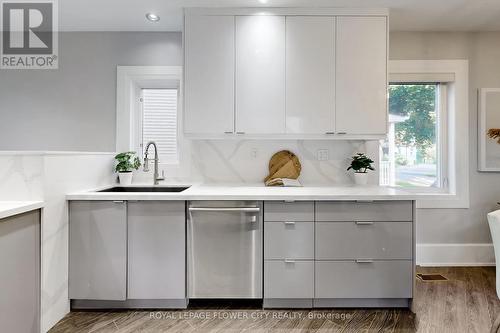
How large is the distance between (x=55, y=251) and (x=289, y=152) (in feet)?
6.82

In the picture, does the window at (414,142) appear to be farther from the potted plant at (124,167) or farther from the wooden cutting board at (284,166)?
the potted plant at (124,167)

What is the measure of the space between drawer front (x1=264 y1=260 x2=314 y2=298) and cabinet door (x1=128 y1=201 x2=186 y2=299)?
0.63m

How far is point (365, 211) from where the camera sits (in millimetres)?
2182

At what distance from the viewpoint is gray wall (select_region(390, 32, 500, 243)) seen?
311 centimetres

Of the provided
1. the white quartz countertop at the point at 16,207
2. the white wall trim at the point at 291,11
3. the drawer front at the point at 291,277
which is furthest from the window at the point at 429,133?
the white quartz countertop at the point at 16,207

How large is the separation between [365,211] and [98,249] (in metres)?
1.95

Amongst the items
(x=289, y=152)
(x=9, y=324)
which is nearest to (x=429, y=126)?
(x=289, y=152)

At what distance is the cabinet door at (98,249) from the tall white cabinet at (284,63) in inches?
37.1

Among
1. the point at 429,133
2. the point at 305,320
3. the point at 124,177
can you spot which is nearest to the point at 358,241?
the point at 305,320

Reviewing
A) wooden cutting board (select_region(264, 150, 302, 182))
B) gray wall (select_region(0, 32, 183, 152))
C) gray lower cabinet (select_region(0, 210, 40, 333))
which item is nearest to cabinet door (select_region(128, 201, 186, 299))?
gray lower cabinet (select_region(0, 210, 40, 333))

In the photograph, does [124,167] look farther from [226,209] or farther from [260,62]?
[260,62]

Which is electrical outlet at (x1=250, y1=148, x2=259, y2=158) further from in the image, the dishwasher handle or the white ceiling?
the white ceiling

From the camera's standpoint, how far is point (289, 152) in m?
2.97

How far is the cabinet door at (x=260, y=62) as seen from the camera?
258 cm
